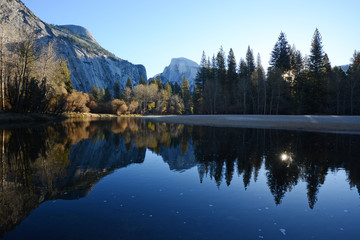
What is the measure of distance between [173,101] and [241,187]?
75.9 metres

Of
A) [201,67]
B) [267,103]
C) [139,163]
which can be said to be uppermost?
[201,67]

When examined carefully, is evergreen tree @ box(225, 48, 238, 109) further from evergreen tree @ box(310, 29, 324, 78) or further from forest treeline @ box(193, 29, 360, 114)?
evergreen tree @ box(310, 29, 324, 78)

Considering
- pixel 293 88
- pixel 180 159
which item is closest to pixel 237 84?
pixel 293 88

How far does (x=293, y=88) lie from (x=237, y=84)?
13221mm

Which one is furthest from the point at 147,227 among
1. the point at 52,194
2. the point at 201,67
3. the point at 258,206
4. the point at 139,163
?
the point at 201,67

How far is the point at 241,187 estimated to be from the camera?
5527mm

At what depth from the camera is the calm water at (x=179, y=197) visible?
3.35 metres

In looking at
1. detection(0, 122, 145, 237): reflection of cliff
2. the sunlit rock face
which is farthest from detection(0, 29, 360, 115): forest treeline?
the sunlit rock face

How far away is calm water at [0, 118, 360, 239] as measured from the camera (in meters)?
3.35

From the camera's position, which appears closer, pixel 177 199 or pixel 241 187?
pixel 177 199

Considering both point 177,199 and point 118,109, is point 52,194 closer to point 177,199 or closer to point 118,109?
point 177,199

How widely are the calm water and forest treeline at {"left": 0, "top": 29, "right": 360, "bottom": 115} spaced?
85.4 feet

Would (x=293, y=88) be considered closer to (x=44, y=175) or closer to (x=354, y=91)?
(x=354, y=91)

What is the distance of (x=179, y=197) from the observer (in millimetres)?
4859
